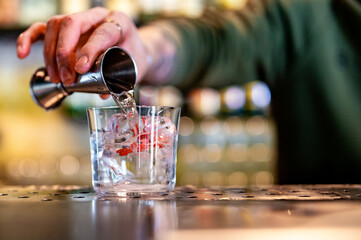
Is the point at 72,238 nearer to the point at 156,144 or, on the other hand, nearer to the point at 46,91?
the point at 156,144

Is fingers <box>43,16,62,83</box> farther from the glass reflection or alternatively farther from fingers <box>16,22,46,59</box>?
the glass reflection

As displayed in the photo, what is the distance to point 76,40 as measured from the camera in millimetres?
1138

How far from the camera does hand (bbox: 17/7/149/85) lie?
1.04 metres

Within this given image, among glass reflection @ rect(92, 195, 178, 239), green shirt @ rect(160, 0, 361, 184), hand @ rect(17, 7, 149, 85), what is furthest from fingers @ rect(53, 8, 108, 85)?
green shirt @ rect(160, 0, 361, 184)

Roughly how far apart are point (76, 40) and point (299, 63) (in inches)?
44.6

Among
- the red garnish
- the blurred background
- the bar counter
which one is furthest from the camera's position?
the blurred background

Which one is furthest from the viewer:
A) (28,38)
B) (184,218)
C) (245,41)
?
(245,41)

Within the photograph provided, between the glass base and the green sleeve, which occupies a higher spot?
the green sleeve

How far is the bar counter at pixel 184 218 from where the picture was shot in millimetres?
513

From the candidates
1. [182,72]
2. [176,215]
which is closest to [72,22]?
[176,215]

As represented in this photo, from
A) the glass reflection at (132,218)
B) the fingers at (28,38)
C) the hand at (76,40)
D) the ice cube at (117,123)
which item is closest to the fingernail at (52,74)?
the hand at (76,40)

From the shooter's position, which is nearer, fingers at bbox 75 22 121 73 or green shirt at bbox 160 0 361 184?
fingers at bbox 75 22 121 73

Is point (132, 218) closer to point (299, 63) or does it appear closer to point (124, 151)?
point (124, 151)

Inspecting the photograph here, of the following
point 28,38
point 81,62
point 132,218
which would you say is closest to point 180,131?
point 28,38
